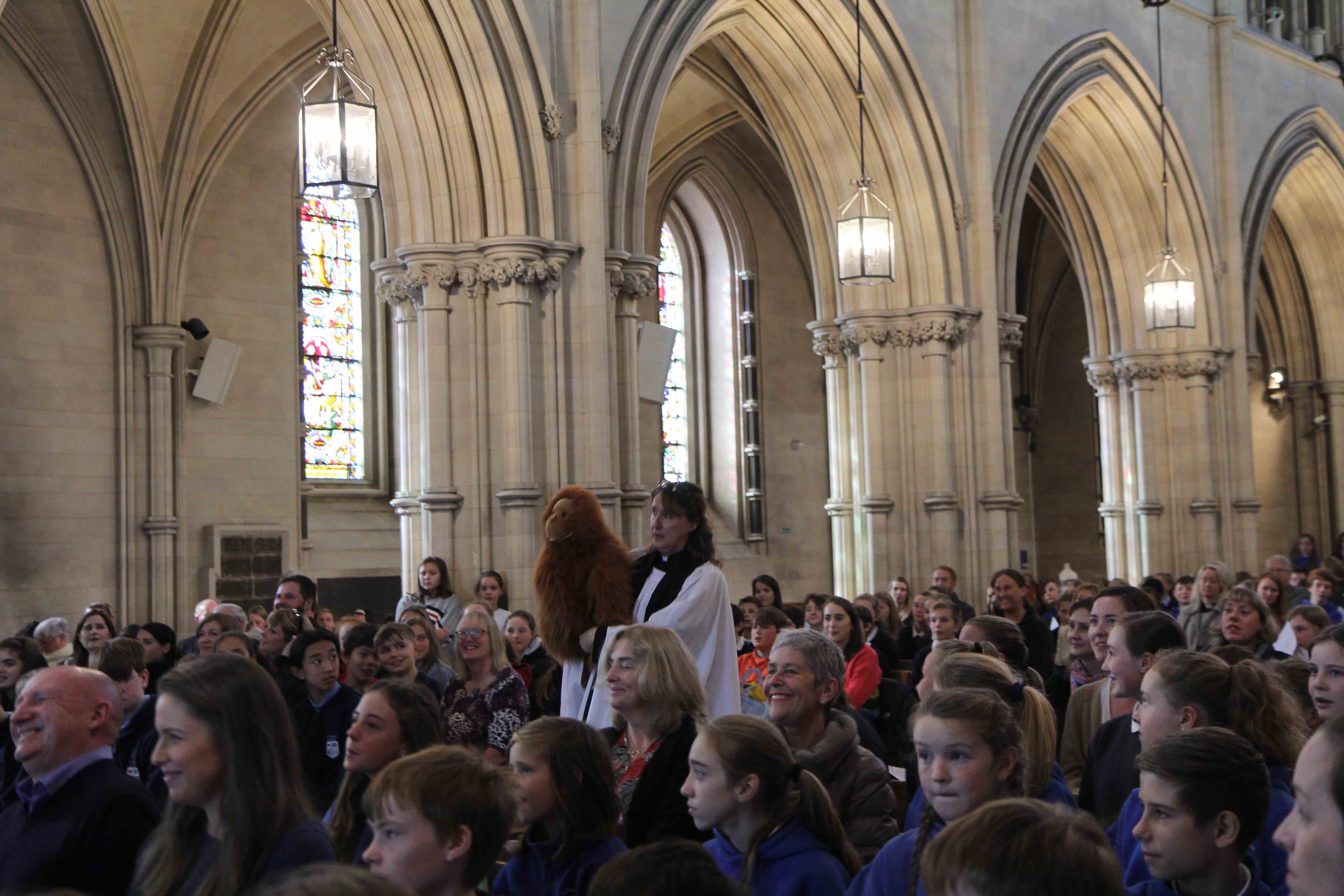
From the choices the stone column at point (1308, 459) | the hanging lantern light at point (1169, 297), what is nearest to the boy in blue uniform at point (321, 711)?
the hanging lantern light at point (1169, 297)

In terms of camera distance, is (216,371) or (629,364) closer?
(629,364)

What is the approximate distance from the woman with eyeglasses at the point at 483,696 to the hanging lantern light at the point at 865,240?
711 cm

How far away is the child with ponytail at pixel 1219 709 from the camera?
3.72 metres

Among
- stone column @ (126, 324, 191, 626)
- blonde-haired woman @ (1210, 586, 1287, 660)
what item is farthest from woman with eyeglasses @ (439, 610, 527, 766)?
stone column @ (126, 324, 191, 626)

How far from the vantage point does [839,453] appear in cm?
1539

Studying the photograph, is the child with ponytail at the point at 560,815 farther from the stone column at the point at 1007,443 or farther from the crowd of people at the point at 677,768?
the stone column at the point at 1007,443

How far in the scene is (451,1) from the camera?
10.8m

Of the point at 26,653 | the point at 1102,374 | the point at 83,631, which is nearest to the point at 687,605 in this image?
the point at 26,653

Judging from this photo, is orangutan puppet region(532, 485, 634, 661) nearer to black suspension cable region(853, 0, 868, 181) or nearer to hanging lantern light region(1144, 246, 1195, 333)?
black suspension cable region(853, 0, 868, 181)

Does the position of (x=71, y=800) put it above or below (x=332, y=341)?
below

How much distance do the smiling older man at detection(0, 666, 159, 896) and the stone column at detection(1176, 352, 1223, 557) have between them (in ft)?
56.8

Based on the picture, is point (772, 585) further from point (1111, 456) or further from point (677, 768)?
point (1111, 456)

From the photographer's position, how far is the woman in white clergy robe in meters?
4.90

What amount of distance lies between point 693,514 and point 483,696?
136cm
